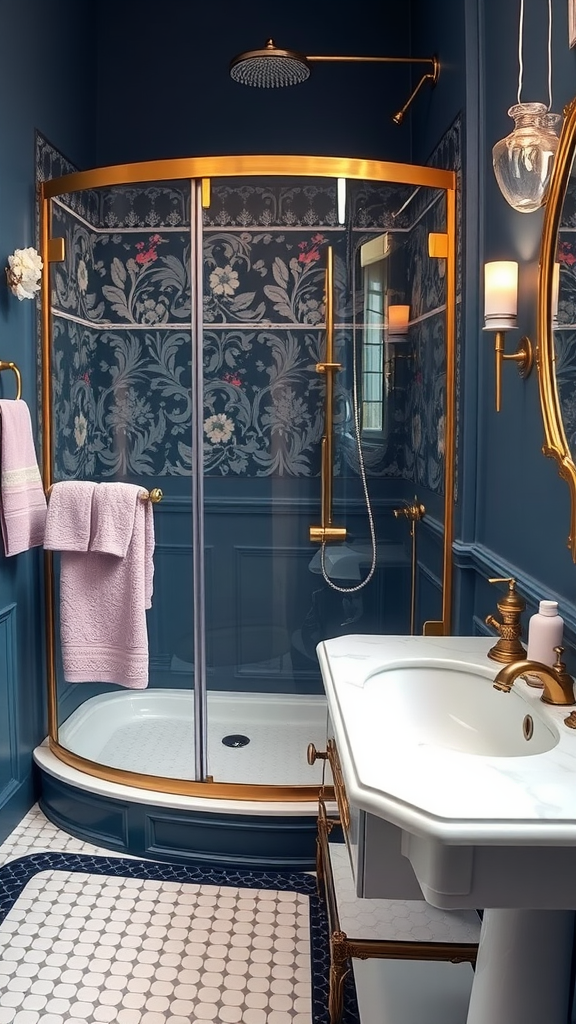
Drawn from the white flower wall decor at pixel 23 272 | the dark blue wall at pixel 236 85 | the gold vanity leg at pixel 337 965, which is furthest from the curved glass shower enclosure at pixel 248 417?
the dark blue wall at pixel 236 85

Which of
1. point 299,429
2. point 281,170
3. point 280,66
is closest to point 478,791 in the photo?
point 299,429

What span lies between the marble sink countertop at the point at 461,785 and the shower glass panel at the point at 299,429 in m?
1.14

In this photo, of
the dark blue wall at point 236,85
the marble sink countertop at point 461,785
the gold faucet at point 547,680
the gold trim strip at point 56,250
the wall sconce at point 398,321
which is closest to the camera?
the marble sink countertop at point 461,785

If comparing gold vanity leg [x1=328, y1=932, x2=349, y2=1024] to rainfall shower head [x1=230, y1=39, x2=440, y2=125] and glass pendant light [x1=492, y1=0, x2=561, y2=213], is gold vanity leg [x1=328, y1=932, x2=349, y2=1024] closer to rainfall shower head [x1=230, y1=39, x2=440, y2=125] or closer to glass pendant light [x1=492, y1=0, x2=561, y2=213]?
glass pendant light [x1=492, y1=0, x2=561, y2=213]

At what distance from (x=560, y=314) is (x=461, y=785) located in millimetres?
907

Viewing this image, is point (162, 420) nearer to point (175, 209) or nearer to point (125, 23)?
point (175, 209)

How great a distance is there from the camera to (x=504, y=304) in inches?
71.7

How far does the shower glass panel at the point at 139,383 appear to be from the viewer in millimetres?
2438

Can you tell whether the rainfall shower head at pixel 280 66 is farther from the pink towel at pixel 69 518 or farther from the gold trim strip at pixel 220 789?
the gold trim strip at pixel 220 789

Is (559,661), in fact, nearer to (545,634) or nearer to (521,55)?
(545,634)

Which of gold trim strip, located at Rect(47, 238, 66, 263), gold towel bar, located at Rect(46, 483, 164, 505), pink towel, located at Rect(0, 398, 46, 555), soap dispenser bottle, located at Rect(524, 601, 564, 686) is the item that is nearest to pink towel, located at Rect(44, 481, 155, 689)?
gold towel bar, located at Rect(46, 483, 164, 505)

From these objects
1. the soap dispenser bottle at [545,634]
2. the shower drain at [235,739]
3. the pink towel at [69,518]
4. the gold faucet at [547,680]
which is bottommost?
the shower drain at [235,739]

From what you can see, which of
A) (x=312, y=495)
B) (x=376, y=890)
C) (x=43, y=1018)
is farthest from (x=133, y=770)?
(x=376, y=890)

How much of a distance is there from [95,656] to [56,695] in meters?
0.30
